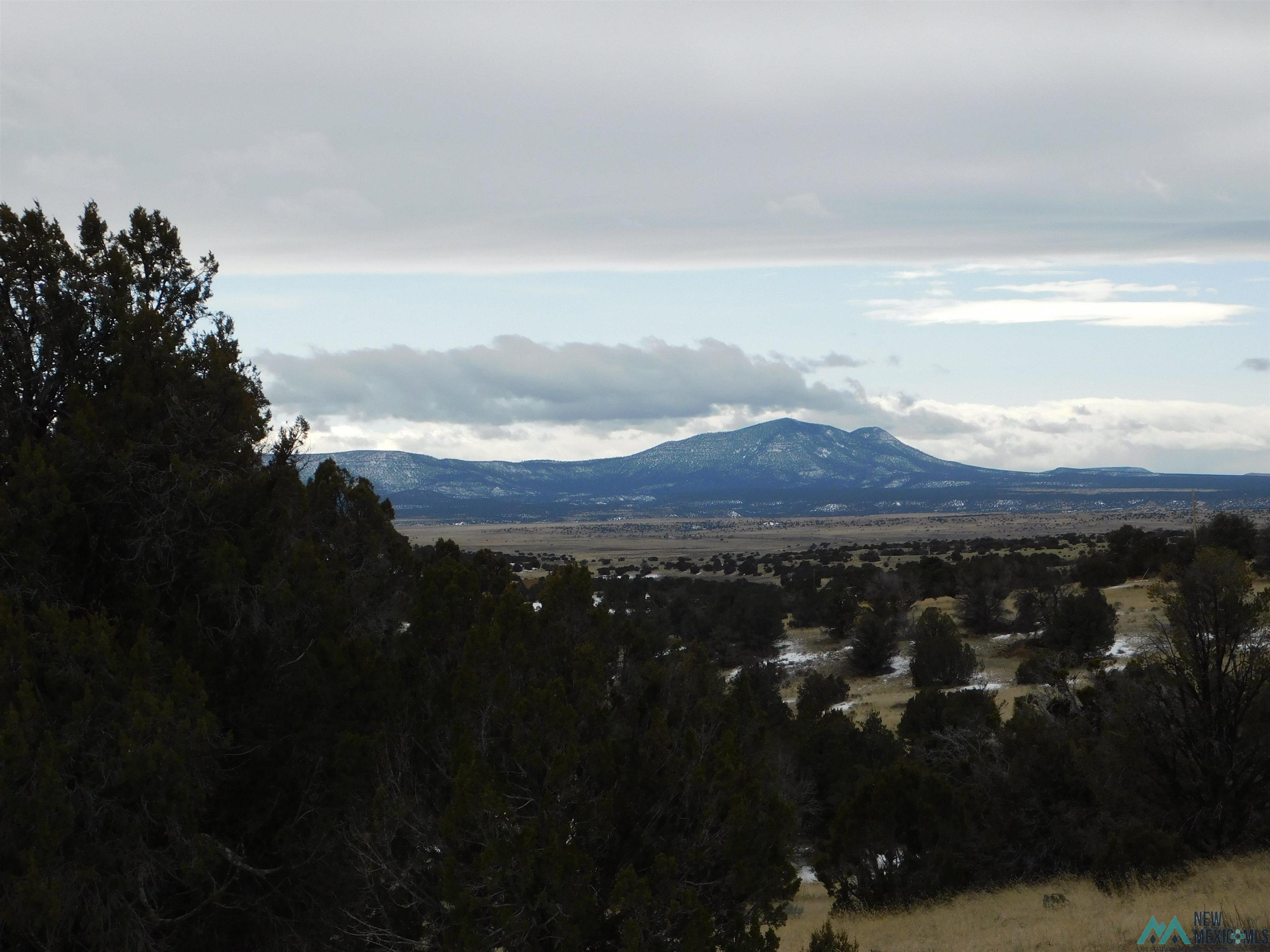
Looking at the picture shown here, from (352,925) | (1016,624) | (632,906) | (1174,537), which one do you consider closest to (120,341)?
(352,925)

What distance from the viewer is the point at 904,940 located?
12.5m

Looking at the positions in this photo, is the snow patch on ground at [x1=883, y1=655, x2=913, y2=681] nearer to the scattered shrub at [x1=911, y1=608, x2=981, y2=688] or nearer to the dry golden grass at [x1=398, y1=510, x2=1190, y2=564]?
the scattered shrub at [x1=911, y1=608, x2=981, y2=688]

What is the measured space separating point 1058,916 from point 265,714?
29.7 ft

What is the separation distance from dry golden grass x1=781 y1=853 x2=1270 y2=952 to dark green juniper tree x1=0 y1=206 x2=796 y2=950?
314 centimetres

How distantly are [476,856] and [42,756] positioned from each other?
10.4ft

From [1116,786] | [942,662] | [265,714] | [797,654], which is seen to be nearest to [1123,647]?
[942,662]

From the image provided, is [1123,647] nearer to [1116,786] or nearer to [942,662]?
[942,662]

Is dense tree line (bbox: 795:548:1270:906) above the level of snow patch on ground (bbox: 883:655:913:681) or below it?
above

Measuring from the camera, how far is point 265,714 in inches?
366

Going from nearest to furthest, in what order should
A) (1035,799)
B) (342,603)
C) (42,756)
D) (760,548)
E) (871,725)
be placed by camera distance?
1. (42,756)
2. (342,603)
3. (1035,799)
4. (871,725)
5. (760,548)

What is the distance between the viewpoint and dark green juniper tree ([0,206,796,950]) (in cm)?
772

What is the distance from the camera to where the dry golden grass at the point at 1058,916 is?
1020 centimetres

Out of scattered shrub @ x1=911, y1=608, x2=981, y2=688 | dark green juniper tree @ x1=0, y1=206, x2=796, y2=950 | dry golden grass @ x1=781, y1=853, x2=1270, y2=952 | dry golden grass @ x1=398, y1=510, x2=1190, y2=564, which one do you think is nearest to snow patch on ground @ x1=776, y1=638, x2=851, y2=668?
scattered shrub @ x1=911, y1=608, x2=981, y2=688

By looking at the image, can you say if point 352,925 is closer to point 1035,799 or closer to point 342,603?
point 342,603
